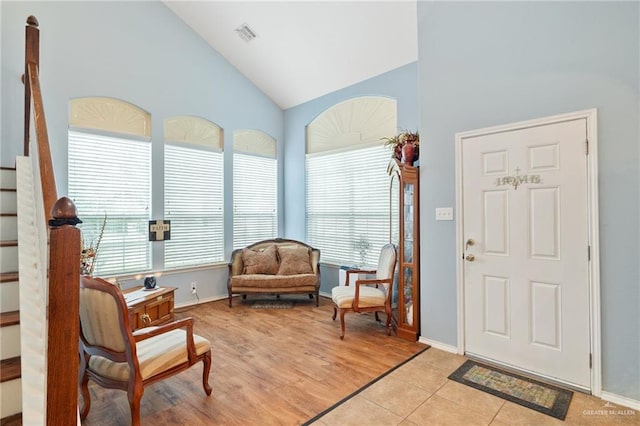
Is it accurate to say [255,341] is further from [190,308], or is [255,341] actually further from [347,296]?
[190,308]

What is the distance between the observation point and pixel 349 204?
512cm

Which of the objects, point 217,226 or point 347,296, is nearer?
point 347,296

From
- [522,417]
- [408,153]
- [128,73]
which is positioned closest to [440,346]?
[522,417]

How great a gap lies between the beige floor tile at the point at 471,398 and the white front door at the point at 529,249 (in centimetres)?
57

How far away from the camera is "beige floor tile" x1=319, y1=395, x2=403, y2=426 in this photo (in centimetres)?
209

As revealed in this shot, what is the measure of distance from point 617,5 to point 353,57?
9.36ft

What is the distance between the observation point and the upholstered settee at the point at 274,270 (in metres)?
4.59

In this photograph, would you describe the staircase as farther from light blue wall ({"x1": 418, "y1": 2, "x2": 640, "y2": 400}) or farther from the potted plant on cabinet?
the potted plant on cabinet

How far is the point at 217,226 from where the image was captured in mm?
5184

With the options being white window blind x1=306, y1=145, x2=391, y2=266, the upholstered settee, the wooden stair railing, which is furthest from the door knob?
the wooden stair railing

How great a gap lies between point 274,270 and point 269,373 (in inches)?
87.2

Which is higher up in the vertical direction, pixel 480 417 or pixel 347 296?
pixel 347 296

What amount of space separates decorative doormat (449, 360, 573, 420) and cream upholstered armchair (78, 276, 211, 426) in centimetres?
223

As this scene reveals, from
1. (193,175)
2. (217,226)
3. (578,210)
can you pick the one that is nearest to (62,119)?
(193,175)
